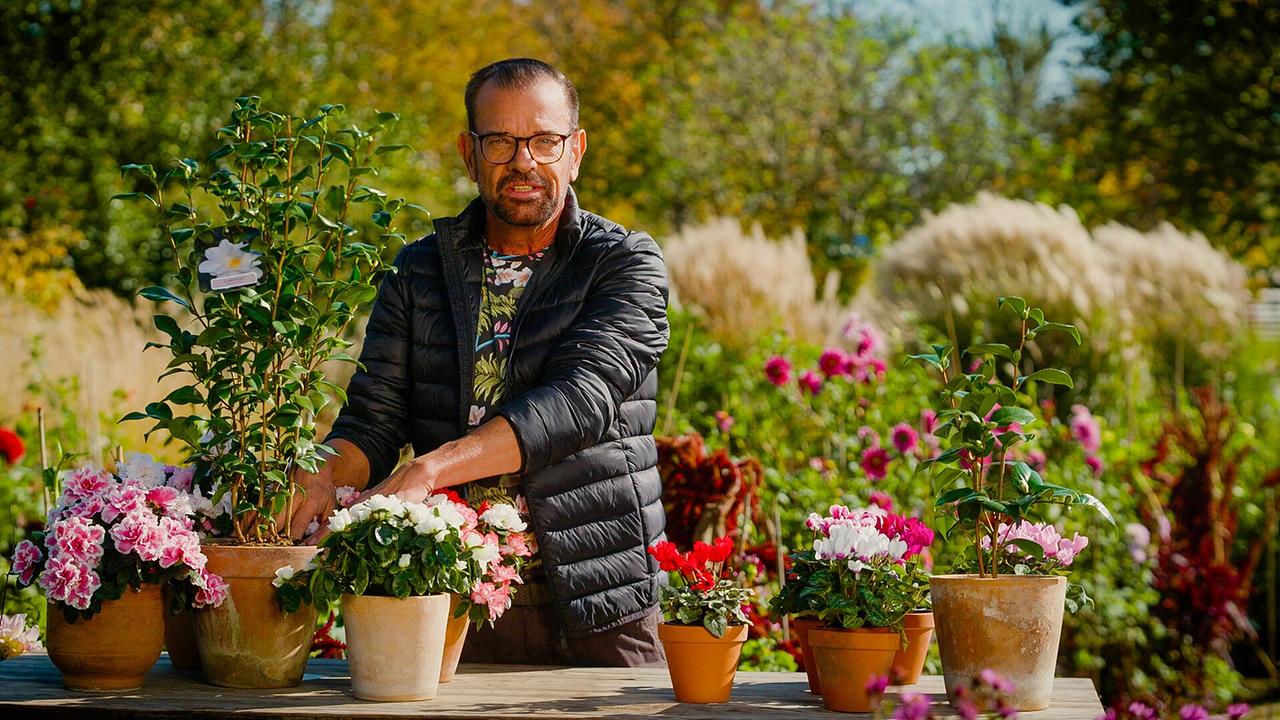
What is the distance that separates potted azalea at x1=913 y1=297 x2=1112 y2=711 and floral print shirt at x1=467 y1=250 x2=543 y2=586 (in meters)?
0.79

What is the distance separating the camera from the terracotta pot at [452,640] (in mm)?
2172

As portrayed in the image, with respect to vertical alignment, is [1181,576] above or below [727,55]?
below

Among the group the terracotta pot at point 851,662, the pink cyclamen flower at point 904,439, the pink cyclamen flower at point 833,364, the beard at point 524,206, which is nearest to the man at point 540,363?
the beard at point 524,206

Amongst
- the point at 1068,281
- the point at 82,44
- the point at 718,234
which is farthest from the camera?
the point at 82,44

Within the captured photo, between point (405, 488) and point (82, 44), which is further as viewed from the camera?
point (82, 44)

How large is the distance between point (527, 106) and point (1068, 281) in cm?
655

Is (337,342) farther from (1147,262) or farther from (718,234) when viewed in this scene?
(1147,262)

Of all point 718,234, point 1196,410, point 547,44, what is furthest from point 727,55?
point 1196,410

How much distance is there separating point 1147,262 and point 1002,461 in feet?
27.0

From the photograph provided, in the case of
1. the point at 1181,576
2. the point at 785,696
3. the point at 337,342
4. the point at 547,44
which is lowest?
the point at 1181,576

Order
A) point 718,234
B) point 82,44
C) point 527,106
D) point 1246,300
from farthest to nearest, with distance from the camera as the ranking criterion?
point 82,44 < point 1246,300 < point 718,234 < point 527,106

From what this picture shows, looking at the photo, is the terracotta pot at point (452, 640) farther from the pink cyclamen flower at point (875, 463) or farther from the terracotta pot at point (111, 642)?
the pink cyclamen flower at point (875, 463)

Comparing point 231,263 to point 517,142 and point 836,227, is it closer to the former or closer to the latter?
point 517,142

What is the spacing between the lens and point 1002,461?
2.12 meters
